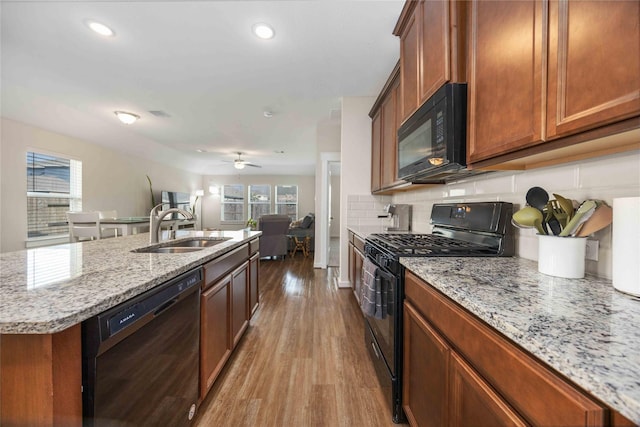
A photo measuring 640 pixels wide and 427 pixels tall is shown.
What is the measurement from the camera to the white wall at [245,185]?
9.55 meters

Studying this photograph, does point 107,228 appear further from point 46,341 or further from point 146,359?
point 46,341

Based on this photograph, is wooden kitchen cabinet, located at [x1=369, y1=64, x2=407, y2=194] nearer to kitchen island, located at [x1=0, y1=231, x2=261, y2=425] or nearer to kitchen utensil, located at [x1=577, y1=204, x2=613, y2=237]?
kitchen utensil, located at [x1=577, y1=204, x2=613, y2=237]

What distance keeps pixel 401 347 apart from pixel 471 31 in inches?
61.5

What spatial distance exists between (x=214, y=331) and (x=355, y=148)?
9.10 ft

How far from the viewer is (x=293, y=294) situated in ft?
10.7

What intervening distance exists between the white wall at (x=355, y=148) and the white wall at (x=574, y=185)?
1.77 m

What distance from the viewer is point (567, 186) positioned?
3.48 ft

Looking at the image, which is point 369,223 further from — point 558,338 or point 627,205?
point 558,338

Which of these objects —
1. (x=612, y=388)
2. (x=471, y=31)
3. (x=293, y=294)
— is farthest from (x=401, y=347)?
(x=293, y=294)

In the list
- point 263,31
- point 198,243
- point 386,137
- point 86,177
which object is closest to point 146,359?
point 198,243

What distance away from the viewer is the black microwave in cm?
125

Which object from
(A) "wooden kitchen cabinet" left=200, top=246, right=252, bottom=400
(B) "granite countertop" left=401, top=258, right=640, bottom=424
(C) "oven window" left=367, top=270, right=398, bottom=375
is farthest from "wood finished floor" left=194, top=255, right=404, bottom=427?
(B) "granite countertop" left=401, top=258, right=640, bottom=424

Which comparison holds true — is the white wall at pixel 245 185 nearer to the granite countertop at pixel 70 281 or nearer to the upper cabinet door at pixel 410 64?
the upper cabinet door at pixel 410 64

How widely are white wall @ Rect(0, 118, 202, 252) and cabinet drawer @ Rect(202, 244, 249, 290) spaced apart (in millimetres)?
3763
